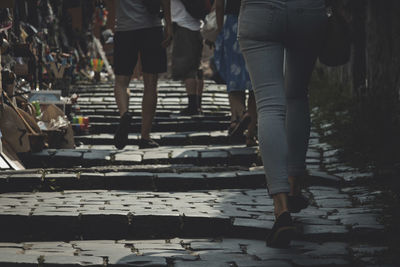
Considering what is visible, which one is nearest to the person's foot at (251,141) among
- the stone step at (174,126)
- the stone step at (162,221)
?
the stone step at (174,126)

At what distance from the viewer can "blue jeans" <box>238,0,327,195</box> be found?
15.9 ft

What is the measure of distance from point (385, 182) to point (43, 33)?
7.70 meters

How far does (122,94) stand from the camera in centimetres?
888

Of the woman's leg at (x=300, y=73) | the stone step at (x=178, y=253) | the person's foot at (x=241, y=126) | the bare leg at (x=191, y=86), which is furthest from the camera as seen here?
the bare leg at (x=191, y=86)

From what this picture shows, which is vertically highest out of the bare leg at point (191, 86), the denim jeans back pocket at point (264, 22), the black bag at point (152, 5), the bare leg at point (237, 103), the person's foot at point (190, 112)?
the black bag at point (152, 5)

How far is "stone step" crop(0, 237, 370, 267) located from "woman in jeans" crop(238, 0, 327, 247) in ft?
0.60

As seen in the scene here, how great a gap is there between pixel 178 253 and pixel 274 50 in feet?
3.93

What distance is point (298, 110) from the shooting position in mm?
5477

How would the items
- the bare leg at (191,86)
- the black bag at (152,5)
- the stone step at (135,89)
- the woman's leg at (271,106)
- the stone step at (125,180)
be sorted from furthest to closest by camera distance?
the stone step at (135,89) < the bare leg at (191,86) < the black bag at (152,5) < the stone step at (125,180) < the woman's leg at (271,106)

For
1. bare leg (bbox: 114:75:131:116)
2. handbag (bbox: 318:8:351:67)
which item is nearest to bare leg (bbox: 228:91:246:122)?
bare leg (bbox: 114:75:131:116)

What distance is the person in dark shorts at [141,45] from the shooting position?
8891 mm

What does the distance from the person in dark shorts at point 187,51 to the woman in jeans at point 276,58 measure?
20.9ft

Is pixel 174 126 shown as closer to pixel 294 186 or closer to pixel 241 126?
pixel 241 126

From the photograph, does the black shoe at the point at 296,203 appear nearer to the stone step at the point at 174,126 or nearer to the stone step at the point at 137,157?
the stone step at the point at 137,157
